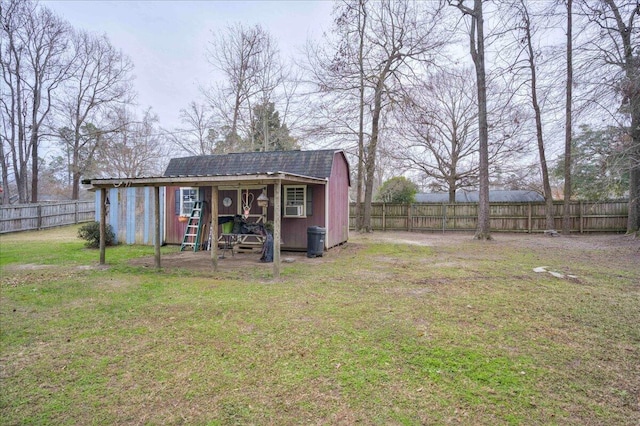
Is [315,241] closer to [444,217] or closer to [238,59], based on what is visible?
[444,217]

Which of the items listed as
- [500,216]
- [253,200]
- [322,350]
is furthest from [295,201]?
[500,216]

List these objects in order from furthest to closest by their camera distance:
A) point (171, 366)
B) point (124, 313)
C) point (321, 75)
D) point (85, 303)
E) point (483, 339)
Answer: point (321, 75)
point (85, 303)
point (124, 313)
point (483, 339)
point (171, 366)

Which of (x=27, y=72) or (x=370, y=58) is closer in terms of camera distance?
(x=370, y=58)

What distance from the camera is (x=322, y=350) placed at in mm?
3176

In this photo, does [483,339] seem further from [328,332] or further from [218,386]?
[218,386]

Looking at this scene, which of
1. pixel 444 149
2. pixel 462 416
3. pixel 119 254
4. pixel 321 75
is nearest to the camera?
pixel 462 416

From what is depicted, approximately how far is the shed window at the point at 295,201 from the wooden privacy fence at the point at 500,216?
9083 millimetres

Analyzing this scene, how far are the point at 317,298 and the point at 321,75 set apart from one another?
11.9m

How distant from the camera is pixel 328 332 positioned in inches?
142

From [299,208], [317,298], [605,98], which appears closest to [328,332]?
[317,298]

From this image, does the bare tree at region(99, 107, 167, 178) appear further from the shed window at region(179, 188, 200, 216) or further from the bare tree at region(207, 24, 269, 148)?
the shed window at region(179, 188, 200, 216)

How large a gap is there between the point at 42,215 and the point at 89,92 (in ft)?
28.4

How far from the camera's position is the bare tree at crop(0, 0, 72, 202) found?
17.5 m

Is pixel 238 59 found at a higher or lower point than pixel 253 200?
higher
